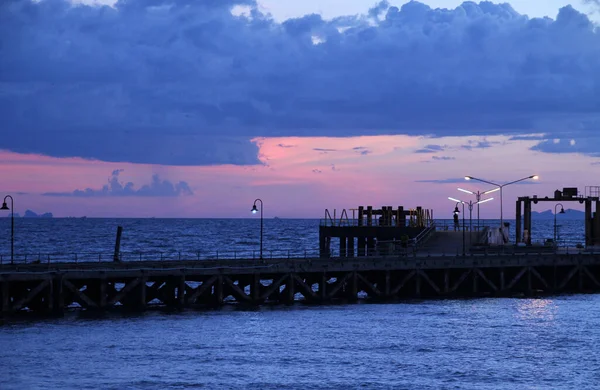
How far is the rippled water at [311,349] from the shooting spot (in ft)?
150

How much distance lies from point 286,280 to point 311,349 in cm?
1857

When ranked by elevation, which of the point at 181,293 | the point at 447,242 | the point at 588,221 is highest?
the point at 588,221

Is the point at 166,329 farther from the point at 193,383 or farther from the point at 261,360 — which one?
the point at 193,383

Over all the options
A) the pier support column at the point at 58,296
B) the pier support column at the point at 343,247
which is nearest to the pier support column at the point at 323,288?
the pier support column at the point at 343,247

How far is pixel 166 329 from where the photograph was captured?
59.1m

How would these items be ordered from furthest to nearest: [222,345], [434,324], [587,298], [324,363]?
[587,298] < [434,324] < [222,345] < [324,363]

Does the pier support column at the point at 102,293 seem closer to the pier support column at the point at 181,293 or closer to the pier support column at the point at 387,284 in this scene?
the pier support column at the point at 181,293

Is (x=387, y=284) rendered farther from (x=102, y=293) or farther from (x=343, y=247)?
(x=102, y=293)

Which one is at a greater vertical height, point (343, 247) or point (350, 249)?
point (343, 247)

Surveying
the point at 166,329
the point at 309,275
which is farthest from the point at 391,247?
the point at 166,329

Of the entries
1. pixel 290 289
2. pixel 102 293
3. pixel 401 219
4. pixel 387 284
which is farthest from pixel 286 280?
pixel 401 219

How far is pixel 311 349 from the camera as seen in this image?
177ft

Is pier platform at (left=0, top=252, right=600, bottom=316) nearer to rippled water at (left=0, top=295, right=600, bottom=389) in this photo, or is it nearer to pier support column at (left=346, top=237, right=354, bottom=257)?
rippled water at (left=0, top=295, right=600, bottom=389)

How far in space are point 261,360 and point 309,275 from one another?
23.7 metres
